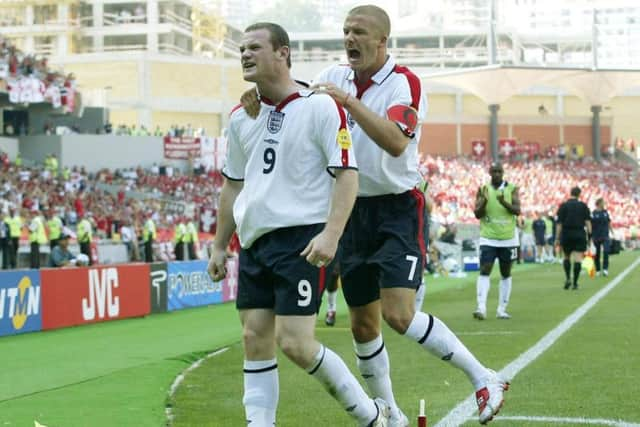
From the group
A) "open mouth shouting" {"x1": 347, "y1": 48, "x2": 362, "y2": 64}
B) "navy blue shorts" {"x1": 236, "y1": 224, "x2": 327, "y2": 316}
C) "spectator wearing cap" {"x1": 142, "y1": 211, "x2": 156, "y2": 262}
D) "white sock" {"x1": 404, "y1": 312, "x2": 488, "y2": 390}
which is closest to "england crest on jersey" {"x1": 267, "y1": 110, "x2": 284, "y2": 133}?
"navy blue shorts" {"x1": 236, "y1": 224, "x2": 327, "y2": 316}

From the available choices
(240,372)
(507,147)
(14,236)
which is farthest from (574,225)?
(507,147)

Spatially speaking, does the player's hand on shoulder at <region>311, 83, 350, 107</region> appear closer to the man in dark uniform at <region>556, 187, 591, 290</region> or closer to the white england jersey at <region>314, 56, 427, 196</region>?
the white england jersey at <region>314, 56, 427, 196</region>

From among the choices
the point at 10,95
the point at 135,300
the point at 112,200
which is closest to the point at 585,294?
the point at 135,300

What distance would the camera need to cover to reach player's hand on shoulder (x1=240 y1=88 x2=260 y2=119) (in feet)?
21.1

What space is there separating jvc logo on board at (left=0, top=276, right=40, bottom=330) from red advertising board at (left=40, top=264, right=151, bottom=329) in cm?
21

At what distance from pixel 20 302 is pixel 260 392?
10.5 metres

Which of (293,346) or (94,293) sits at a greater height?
(293,346)

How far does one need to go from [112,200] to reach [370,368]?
112ft

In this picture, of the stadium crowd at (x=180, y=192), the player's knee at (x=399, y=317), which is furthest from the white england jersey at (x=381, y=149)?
the stadium crowd at (x=180, y=192)

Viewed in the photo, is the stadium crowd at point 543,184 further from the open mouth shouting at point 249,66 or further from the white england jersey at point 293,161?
the open mouth shouting at point 249,66

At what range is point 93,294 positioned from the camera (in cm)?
1820

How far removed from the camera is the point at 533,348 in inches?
496

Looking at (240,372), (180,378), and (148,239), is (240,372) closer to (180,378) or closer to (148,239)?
(180,378)

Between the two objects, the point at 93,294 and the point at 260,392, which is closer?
the point at 260,392
